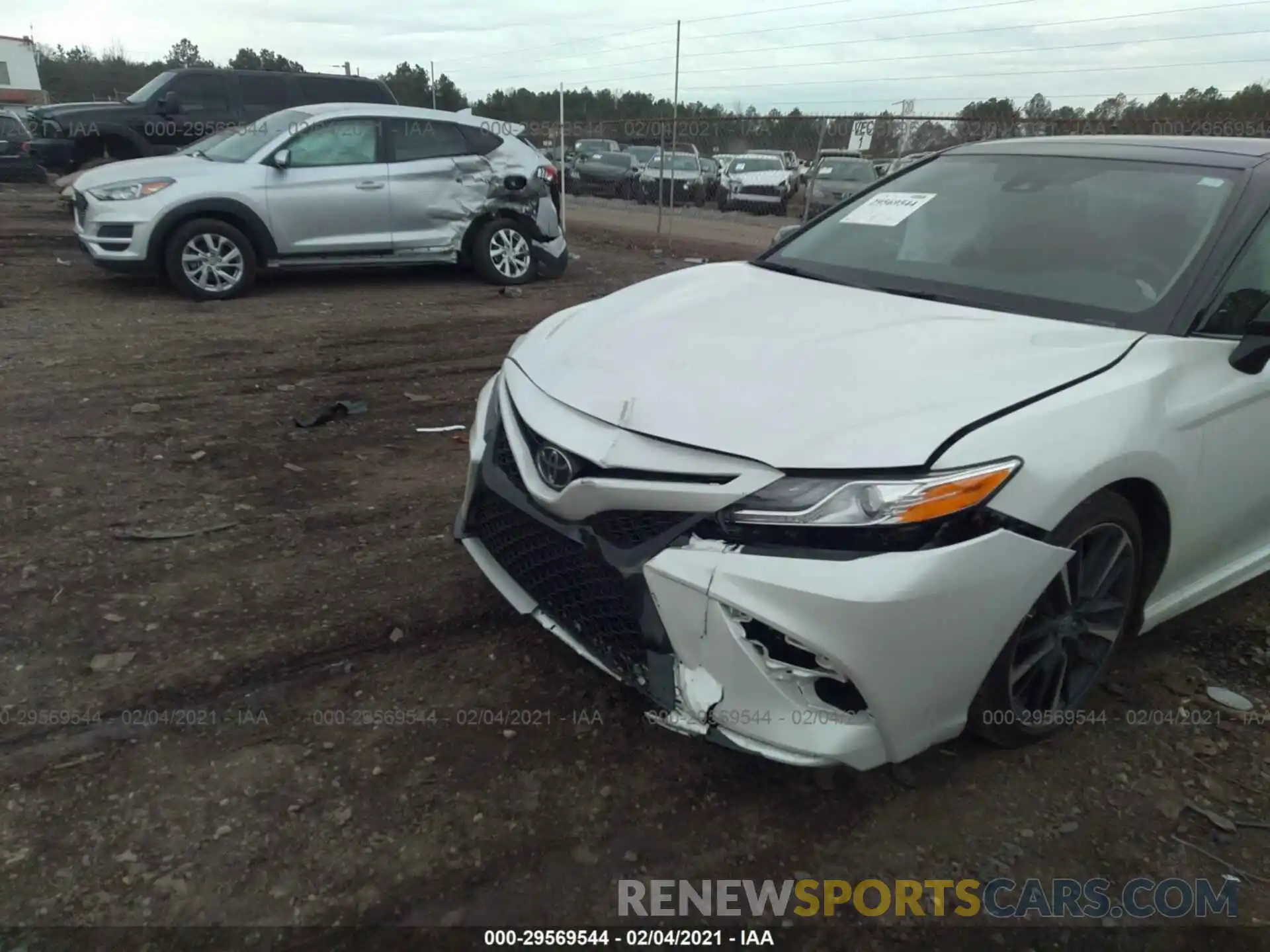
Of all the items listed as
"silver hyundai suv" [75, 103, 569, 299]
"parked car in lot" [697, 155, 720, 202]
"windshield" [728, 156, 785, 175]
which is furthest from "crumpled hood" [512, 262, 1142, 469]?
"parked car in lot" [697, 155, 720, 202]

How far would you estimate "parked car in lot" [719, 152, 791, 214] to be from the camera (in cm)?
1842

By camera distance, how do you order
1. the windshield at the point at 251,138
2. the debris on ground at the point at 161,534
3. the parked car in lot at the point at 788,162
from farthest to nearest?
1. the parked car in lot at the point at 788,162
2. the windshield at the point at 251,138
3. the debris on ground at the point at 161,534

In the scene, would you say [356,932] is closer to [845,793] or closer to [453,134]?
[845,793]

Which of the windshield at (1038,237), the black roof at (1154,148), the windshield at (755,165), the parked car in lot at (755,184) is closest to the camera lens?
the windshield at (1038,237)

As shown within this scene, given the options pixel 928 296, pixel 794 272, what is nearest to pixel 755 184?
pixel 794 272

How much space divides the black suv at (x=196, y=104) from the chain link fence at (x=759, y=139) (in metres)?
3.15

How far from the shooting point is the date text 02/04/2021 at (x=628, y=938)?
1.98 metres

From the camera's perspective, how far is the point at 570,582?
7.93 ft

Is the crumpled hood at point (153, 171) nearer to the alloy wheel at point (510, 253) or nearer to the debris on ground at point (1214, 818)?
the alloy wheel at point (510, 253)

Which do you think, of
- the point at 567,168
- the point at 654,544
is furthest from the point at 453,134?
the point at 567,168

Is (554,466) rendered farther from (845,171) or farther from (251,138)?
(845,171)

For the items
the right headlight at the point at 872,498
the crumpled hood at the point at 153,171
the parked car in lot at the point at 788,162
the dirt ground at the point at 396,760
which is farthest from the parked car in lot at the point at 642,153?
the right headlight at the point at 872,498

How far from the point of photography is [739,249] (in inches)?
500

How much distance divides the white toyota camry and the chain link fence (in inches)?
162
